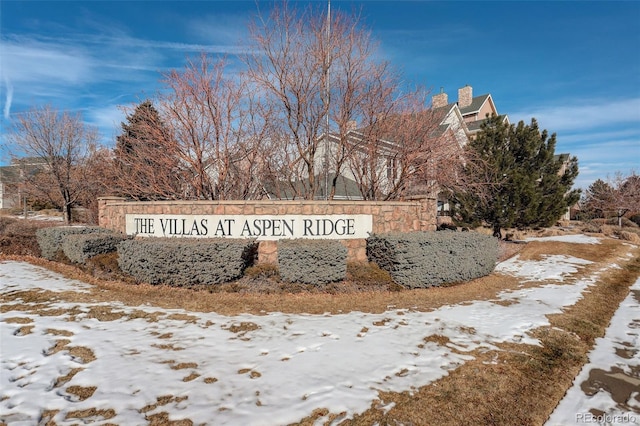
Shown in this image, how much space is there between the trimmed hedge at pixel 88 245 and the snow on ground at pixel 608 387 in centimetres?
995

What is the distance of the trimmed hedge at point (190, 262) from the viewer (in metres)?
7.18

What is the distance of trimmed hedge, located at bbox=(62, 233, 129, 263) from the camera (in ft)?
28.4

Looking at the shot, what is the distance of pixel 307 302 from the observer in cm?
639

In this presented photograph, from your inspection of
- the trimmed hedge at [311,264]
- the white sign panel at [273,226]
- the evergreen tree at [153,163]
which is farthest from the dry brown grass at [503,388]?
the evergreen tree at [153,163]

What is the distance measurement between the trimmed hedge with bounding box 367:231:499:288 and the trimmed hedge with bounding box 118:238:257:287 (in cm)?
327

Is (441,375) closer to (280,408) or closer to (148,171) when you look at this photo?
(280,408)

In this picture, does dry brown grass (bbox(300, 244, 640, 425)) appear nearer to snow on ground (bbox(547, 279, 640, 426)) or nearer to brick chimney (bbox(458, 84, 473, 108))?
snow on ground (bbox(547, 279, 640, 426))

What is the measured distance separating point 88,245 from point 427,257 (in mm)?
8607

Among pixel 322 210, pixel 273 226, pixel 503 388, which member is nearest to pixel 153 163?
pixel 273 226

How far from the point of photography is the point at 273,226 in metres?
8.24

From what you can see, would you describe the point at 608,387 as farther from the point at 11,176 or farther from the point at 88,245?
the point at 11,176

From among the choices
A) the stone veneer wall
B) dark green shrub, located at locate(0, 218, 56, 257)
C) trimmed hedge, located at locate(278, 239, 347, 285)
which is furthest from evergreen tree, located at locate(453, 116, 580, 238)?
dark green shrub, located at locate(0, 218, 56, 257)

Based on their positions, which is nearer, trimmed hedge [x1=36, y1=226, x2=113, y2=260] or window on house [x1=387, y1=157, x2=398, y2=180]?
trimmed hedge [x1=36, y1=226, x2=113, y2=260]

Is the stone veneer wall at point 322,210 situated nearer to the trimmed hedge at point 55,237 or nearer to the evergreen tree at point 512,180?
the trimmed hedge at point 55,237
